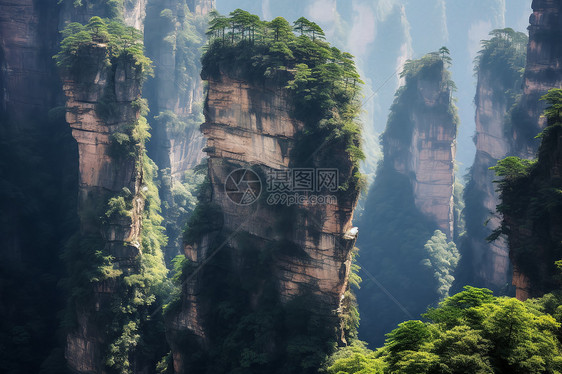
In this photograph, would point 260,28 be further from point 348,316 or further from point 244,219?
point 348,316

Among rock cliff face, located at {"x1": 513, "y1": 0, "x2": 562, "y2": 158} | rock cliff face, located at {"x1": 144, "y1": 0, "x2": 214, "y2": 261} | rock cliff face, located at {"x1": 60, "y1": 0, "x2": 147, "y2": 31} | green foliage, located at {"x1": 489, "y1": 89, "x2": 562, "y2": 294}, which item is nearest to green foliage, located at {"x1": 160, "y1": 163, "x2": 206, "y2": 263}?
rock cliff face, located at {"x1": 144, "y1": 0, "x2": 214, "y2": 261}

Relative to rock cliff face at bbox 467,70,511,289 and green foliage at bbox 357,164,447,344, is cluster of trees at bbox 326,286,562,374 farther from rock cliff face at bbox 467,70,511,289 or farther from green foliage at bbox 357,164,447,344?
green foliage at bbox 357,164,447,344

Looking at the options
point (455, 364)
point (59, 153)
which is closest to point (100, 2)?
point (59, 153)

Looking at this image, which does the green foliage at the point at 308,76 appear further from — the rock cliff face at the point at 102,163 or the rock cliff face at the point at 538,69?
the rock cliff face at the point at 538,69

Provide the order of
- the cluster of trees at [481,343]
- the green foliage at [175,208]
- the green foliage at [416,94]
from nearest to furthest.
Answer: the cluster of trees at [481,343]
the green foliage at [175,208]
the green foliage at [416,94]

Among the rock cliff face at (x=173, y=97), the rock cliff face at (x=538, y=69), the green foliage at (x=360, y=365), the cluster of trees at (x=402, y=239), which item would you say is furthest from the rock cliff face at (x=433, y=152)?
the green foliage at (x=360, y=365)

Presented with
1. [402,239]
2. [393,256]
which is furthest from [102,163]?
[402,239]

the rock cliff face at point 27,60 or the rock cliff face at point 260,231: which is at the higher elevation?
the rock cliff face at point 27,60

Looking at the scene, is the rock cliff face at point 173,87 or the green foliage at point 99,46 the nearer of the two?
the green foliage at point 99,46
